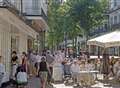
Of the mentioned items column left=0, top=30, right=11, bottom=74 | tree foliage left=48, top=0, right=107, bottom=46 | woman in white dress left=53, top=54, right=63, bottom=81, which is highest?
tree foliage left=48, top=0, right=107, bottom=46

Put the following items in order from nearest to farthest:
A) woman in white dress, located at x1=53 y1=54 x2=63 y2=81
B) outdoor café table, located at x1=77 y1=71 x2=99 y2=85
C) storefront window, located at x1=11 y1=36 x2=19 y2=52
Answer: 1. outdoor café table, located at x1=77 y1=71 x2=99 y2=85
2. woman in white dress, located at x1=53 y1=54 x2=63 y2=81
3. storefront window, located at x1=11 y1=36 x2=19 y2=52

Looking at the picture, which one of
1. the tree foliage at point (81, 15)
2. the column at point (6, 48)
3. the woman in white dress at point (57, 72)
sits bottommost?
the woman in white dress at point (57, 72)

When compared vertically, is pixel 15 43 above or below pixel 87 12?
below

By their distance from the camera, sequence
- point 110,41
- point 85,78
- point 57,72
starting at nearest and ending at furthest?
point 85,78 → point 110,41 → point 57,72

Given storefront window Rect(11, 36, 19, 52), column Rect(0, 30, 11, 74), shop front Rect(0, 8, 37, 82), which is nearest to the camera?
shop front Rect(0, 8, 37, 82)

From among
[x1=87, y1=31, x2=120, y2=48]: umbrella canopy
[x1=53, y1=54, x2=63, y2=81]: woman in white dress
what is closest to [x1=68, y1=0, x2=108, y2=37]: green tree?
[x1=53, y1=54, x2=63, y2=81]: woman in white dress

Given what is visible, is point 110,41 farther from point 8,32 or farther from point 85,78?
point 8,32

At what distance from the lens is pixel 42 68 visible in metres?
18.5

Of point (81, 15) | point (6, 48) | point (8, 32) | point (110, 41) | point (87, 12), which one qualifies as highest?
point (87, 12)

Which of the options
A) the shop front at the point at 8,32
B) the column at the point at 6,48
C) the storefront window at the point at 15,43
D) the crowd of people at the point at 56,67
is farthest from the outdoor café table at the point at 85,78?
the storefront window at the point at 15,43

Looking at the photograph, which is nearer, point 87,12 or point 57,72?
point 57,72

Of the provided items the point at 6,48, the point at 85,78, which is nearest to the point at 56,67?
the point at 6,48

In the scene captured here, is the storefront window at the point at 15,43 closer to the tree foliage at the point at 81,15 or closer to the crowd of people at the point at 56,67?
the crowd of people at the point at 56,67

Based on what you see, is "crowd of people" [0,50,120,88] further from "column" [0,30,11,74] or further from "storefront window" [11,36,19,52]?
"storefront window" [11,36,19,52]
